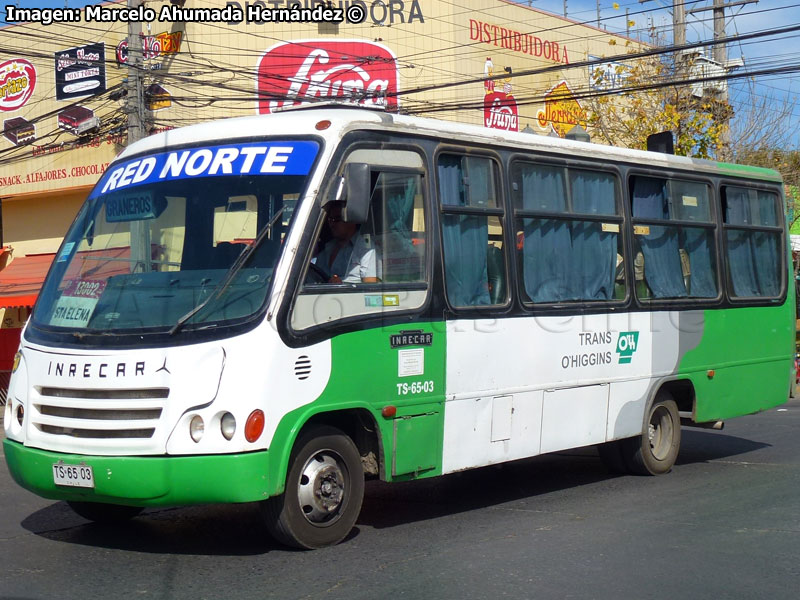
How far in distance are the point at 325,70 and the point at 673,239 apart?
53.6ft

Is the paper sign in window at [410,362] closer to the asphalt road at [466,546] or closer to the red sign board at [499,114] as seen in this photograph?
the asphalt road at [466,546]

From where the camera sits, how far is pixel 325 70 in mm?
25312

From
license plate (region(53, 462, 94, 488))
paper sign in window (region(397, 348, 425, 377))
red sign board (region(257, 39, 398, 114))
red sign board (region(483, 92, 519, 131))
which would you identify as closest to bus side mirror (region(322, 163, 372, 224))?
paper sign in window (region(397, 348, 425, 377))

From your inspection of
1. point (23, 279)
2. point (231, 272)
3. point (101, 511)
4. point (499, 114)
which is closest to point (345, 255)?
point (231, 272)

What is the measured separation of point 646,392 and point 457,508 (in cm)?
233

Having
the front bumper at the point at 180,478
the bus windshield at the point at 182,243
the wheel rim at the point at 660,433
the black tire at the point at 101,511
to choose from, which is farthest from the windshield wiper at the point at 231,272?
the wheel rim at the point at 660,433

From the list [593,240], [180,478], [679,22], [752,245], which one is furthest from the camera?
[679,22]

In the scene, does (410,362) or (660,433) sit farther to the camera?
(660,433)

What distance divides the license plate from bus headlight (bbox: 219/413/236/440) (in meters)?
0.87

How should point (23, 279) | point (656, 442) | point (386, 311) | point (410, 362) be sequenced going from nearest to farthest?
point (386, 311), point (410, 362), point (656, 442), point (23, 279)

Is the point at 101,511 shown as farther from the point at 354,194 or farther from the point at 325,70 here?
the point at 325,70

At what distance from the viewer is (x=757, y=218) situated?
1154cm

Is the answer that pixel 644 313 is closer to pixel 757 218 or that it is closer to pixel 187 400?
pixel 757 218

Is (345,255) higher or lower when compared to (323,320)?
higher
